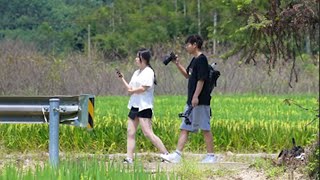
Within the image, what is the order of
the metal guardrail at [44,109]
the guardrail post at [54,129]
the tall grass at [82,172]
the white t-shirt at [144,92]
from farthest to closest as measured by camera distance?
the white t-shirt at [144,92] → the metal guardrail at [44,109] → the guardrail post at [54,129] → the tall grass at [82,172]

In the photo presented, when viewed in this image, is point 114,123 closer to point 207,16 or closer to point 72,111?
point 72,111

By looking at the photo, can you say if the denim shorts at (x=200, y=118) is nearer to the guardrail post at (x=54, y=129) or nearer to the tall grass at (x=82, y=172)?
the guardrail post at (x=54, y=129)

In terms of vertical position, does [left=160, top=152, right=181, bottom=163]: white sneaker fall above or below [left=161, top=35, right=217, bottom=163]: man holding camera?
below

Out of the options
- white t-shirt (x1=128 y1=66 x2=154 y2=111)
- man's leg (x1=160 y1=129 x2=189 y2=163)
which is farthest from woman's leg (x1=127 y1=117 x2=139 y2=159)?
man's leg (x1=160 y1=129 x2=189 y2=163)

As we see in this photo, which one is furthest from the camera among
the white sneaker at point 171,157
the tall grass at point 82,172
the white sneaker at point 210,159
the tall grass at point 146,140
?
the tall grass at point 146,140

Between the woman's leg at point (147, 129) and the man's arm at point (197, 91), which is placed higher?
the man's arm at point (197, 91)

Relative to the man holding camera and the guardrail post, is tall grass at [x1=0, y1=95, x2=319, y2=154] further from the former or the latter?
the guardrail post

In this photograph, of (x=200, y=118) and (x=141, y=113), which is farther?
(x=141, y=113)

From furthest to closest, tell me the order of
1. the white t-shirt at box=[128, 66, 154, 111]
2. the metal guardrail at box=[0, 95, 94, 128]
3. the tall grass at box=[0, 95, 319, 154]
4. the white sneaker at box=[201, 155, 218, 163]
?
the tall grass at box=[0, 95, 319, 154] → the white t-shirt at box=[128, 66, 154, 111] → the white sneaker at box=[201, 155, 218, 163] → the metal guardrail at box=[0, 95, 94, 128]

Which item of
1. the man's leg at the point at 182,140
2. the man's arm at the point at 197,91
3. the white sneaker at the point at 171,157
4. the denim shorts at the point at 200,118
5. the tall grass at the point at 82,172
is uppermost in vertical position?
the man's arm at the point at 197,91

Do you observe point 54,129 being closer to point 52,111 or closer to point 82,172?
point 52,111

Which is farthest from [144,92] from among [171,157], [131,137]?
[171,157]

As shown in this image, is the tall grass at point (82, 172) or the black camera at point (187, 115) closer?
the tall grass at point (82, 172)

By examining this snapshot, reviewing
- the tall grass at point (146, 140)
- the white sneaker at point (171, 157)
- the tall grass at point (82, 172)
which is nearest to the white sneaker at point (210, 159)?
the white sneaker at point (171, 157)
